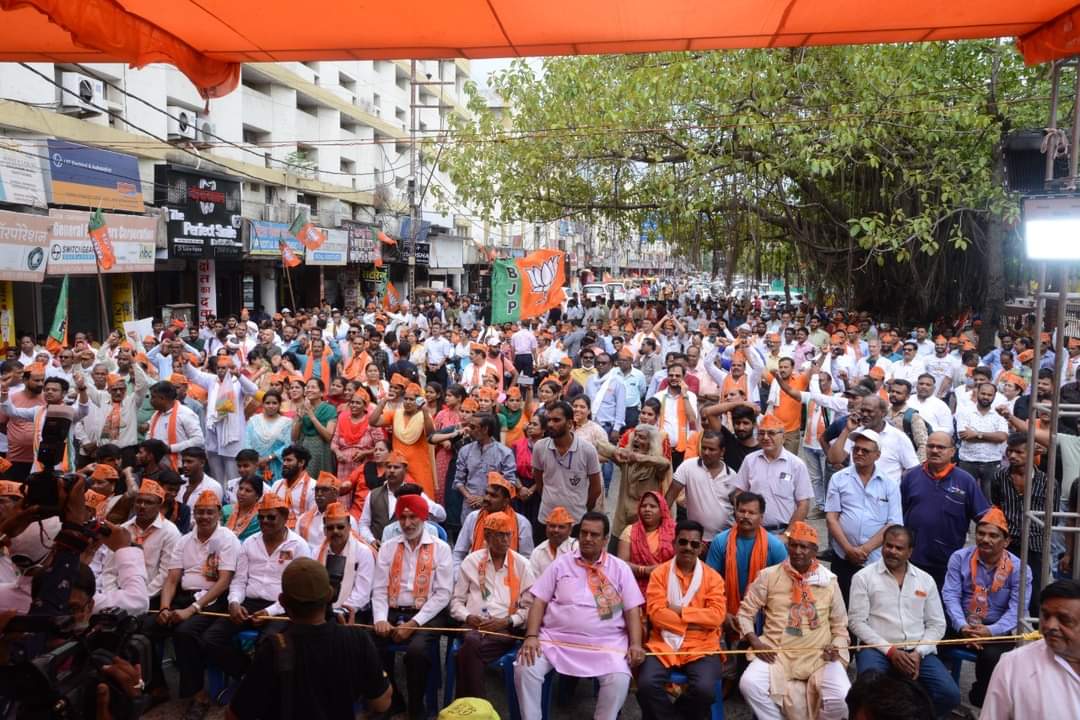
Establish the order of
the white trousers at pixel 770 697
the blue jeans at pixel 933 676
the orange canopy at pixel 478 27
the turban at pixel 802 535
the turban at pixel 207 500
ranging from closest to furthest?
the orange canopy at pixel 478 27, the white trousers at pixel 770 697, the blue jeans at pixel 933 676, the turban at pixel 802 535, the turban at pixel 207 500

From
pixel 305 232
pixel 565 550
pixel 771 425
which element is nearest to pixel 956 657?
pixel 771 425

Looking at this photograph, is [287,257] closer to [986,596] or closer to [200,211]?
[200,211]

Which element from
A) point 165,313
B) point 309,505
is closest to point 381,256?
point 165,313

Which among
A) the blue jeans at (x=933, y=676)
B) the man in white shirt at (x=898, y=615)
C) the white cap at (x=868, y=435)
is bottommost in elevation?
the blue jeans at (x=933, y=676)

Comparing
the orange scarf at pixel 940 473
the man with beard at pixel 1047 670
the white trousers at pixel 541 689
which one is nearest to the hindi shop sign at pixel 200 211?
the white trousers at pixel 541 689

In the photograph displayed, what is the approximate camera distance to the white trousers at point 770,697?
4402 mm

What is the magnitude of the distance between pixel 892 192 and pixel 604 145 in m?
5.49

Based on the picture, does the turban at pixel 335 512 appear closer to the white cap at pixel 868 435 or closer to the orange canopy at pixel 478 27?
the orange canopy at pixel 478 27

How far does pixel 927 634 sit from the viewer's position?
4.72m

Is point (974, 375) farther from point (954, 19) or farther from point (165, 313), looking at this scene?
point (165, 313)

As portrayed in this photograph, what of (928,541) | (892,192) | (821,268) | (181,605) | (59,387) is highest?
(892,192)

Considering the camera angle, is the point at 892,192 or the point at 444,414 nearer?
the point at 444,414

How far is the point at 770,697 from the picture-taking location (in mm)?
4488

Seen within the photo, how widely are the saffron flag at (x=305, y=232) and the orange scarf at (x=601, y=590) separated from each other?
18.3 m
